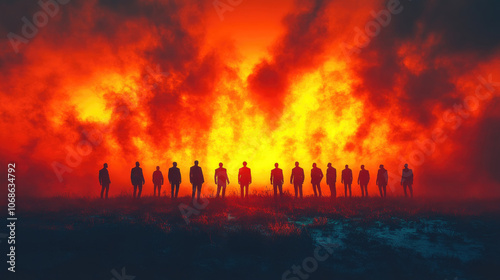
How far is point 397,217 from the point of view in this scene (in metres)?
15.5

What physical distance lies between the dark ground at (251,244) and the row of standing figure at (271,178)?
14.7 feet

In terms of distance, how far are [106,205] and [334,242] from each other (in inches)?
461

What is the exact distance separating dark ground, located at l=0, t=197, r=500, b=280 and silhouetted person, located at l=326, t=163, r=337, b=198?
6733 millimetres

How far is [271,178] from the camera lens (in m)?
21.4

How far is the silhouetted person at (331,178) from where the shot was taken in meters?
22.9

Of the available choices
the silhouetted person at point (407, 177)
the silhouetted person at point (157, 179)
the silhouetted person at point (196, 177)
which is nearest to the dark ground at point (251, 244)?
the silhouetted person at point (196, 177)

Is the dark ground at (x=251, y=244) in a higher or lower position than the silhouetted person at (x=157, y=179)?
lower

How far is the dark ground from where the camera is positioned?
34.4 feet

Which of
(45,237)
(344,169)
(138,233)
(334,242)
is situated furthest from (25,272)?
(344,169)

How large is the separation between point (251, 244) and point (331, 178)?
12398 mm

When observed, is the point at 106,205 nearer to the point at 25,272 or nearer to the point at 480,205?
the point at 25,272

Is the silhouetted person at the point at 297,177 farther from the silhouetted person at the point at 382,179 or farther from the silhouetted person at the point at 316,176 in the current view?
the silhouetted person at the point at 382,179

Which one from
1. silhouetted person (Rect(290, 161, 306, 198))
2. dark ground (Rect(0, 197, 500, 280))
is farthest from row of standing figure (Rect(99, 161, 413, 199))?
dark ground (Rect(0, 197, 500, 280))

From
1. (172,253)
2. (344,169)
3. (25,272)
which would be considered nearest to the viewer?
(25,272)
